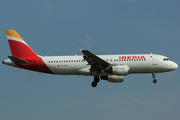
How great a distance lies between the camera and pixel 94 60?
40.8m

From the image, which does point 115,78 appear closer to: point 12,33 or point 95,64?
point 95,64

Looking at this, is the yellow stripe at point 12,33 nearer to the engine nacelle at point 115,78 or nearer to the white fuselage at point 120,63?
the white fuselage at point 120,63

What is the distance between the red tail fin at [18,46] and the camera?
147ft

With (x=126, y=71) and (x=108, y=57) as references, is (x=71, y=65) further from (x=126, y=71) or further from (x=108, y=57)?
(x=126, y=71)

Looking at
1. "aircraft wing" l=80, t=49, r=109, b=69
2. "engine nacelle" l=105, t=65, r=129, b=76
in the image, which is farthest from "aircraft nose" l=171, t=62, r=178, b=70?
"aircraft wing" l=80, t=49, r=109, b=69

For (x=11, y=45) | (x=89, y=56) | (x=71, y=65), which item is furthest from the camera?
(x=11, y=45)

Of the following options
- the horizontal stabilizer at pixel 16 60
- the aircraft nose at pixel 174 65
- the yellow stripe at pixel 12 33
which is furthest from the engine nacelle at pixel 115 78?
the yellow stripe at pixel 12 33

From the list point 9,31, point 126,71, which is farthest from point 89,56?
point 9,31

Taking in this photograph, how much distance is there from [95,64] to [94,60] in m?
1.09

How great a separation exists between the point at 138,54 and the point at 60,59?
12.8 metres

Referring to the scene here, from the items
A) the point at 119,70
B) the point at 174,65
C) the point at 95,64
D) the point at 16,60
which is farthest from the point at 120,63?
the point at 16,60

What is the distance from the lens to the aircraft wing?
3946 cm

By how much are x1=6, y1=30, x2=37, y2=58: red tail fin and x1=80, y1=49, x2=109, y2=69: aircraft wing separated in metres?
9.93

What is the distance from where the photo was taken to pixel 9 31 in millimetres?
46406
